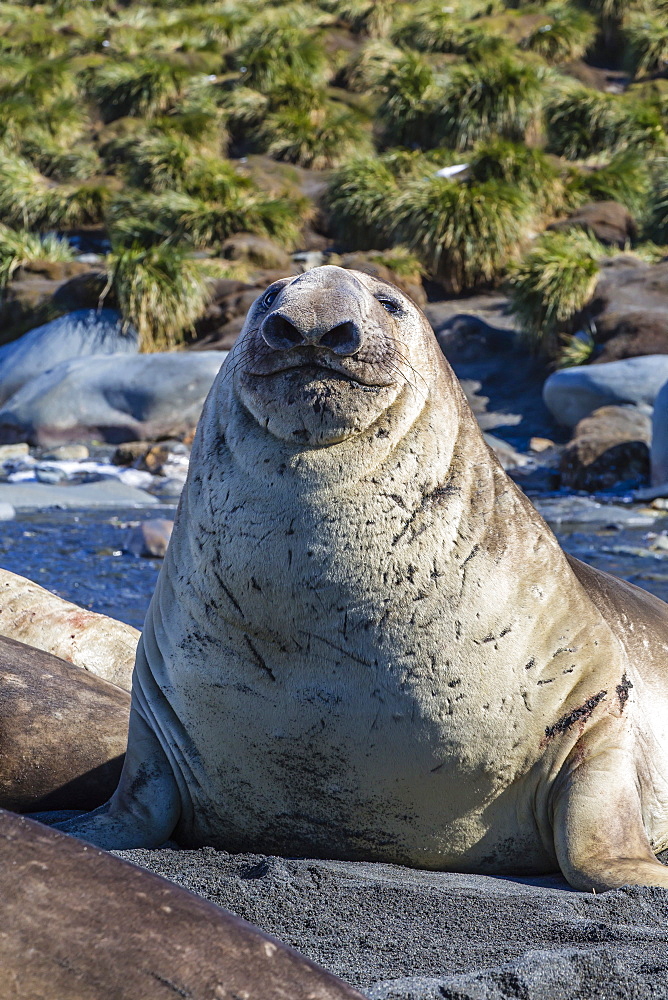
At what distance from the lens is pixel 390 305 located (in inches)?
115

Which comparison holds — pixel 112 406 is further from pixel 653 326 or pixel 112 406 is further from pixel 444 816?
pixel 444 816

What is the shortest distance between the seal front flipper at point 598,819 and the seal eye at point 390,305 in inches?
47.2

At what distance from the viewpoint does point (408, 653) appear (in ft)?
8.62

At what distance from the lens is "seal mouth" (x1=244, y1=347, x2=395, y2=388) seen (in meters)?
2.57

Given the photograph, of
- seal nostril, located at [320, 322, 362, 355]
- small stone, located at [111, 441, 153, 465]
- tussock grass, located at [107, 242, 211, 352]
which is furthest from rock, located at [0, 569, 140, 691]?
tussock grass, located at [107, 242, 211, 352]

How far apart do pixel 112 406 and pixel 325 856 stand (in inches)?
465

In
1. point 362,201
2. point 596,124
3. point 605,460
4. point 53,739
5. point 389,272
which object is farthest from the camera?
point 596,124

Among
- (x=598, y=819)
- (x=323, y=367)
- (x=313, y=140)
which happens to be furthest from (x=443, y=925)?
(x=313, y=140)

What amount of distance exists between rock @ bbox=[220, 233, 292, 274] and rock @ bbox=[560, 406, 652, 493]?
361 inches

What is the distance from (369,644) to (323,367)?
66 cm

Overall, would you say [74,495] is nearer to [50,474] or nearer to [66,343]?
[50,474]

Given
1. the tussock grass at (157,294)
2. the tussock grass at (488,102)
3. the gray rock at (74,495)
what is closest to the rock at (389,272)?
the tussock grass at (157,294)

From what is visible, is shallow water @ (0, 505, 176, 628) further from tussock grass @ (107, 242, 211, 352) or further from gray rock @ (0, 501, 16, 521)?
tussock grass @ (107, 242, 211, 352)

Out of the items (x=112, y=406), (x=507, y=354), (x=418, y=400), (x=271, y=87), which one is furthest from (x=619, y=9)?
(x=418, y=400)
